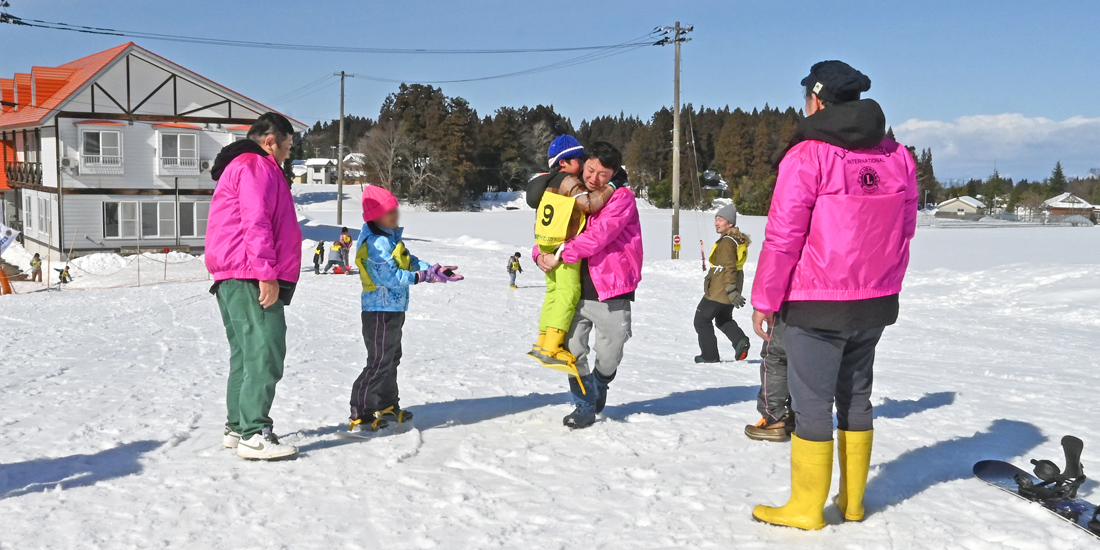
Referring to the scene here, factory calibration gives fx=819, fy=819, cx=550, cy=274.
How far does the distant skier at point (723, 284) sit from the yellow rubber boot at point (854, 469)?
496 centimetres

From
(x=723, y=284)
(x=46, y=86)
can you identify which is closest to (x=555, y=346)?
(x=723, y=284)

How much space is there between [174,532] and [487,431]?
220 centimetres

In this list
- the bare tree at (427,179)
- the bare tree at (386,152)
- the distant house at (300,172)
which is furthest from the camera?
the distant house at (300,172)

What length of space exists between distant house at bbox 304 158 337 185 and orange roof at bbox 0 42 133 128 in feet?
243

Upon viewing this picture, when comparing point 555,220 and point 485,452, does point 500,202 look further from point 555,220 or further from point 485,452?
point 485,452

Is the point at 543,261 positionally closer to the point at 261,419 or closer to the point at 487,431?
the point at 487,431

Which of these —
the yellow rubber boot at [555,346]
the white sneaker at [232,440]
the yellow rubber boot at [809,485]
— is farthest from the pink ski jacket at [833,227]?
the white sneaker at [232,440]

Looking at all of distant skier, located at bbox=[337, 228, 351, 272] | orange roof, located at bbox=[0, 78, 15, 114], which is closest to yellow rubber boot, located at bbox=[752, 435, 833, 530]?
distant skier, located at bbox=[337, 228, 351, 272]

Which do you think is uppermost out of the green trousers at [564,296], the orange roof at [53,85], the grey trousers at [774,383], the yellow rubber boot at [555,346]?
the orange roof at [53,85]

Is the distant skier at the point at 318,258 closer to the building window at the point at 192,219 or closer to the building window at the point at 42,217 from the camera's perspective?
the building window at the point at 192,219

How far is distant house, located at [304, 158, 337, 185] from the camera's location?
11225cm

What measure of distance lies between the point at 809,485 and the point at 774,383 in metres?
1.74

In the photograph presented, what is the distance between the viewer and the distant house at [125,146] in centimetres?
3152

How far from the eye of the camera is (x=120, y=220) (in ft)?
107
